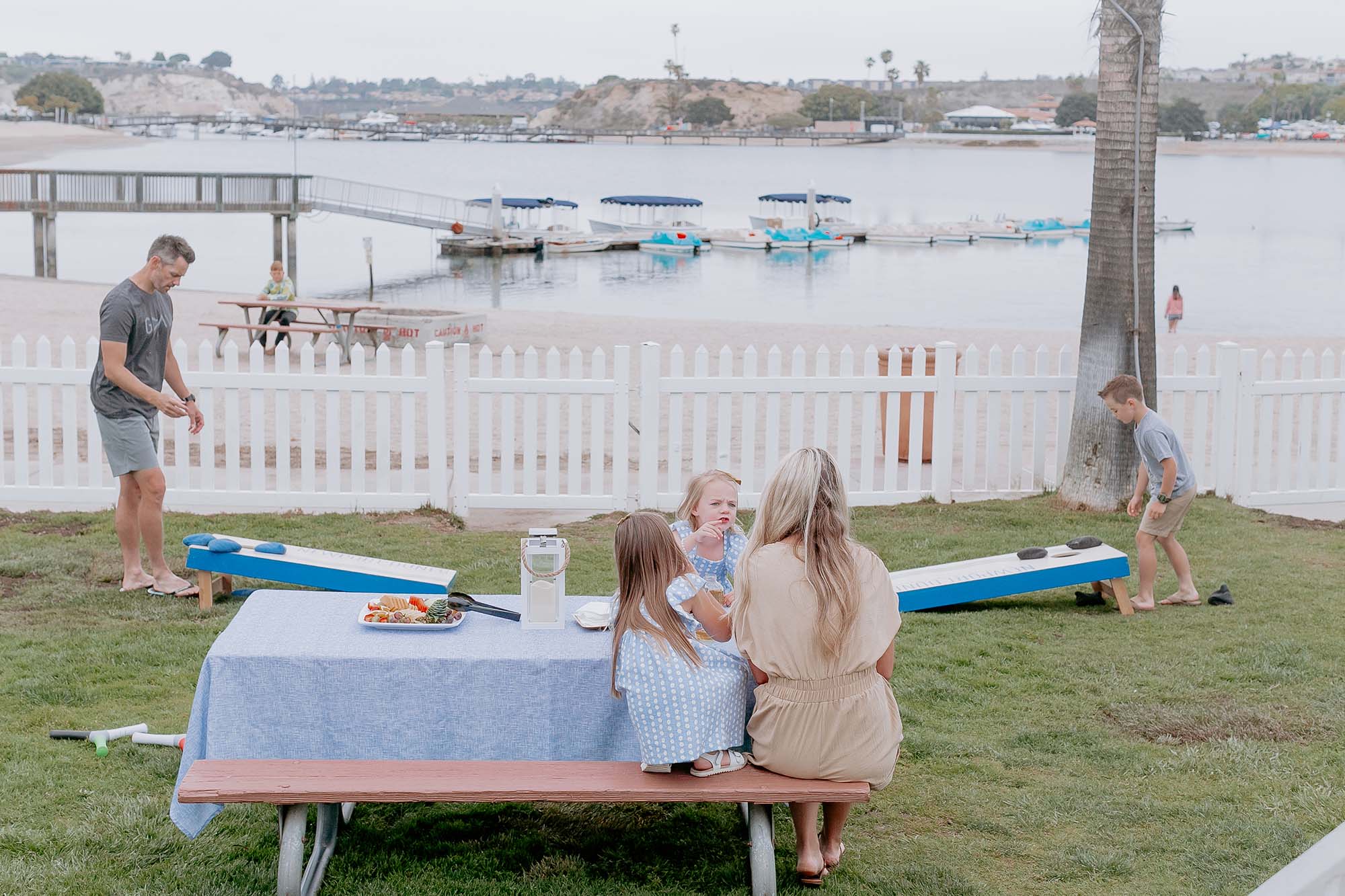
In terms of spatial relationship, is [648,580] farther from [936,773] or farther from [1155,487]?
[1155,487]

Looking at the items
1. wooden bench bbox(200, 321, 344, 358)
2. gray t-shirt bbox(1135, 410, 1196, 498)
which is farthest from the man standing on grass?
wooden bench bbox(200, 321, 344, 358)

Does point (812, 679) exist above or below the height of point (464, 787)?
above

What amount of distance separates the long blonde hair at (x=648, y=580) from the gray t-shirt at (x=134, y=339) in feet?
12.6

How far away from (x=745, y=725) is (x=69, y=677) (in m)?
3.36

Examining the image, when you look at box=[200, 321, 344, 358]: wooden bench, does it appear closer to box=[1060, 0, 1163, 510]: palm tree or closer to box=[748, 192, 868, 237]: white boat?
box=[1060, 0, 1163, 510]: palm tree

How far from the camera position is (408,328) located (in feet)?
68.7

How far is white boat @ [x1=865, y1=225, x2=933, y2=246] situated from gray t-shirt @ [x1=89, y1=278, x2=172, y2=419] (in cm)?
6528

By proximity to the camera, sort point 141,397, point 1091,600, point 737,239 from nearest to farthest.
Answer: point 141,397, point 1091,600, point 737,239

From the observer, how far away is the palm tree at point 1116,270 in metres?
9.45

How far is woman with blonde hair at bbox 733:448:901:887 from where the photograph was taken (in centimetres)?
402

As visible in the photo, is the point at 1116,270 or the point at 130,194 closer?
the point at 1116,270

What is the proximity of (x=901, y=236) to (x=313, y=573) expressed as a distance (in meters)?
66.2

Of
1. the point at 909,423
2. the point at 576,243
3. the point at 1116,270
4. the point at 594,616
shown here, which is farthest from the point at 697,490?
the point at 576,243

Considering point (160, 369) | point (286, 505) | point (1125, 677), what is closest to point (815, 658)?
point (1125, 677)
